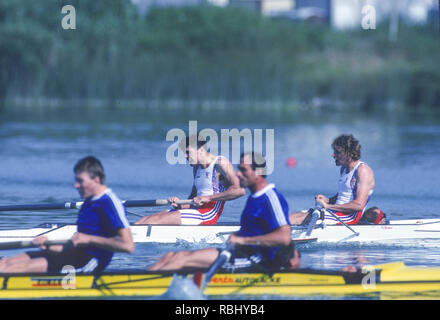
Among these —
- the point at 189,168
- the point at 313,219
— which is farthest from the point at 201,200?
the point at 189,168

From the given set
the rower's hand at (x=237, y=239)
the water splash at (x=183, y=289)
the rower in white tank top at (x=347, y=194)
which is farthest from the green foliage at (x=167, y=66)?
the rower's hand at (x=237, y=239)

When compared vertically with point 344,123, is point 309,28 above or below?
above

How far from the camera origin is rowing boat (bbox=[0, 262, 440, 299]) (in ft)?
26.4

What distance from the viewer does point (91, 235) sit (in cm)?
775

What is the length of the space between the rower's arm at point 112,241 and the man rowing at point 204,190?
3423 millimetres

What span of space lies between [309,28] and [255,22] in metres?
4.38

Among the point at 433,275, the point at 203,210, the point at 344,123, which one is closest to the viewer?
the point at 433,275

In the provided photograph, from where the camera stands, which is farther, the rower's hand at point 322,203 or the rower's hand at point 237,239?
the rower's hand at point 322,203

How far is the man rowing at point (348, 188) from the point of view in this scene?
36.1 ft

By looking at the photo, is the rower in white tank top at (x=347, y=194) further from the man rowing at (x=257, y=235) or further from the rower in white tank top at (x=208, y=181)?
the man rowing at (x=257, y=235)

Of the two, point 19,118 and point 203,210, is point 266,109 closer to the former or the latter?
point 19,118

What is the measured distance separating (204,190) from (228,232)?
70 centimetres
